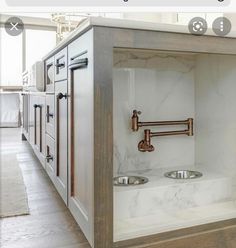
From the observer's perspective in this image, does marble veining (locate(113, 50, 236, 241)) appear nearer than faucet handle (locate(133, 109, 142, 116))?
Yes

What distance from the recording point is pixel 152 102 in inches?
65.6

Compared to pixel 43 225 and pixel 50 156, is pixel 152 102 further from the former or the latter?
pixel 43 225

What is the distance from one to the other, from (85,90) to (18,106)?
15.6 ft

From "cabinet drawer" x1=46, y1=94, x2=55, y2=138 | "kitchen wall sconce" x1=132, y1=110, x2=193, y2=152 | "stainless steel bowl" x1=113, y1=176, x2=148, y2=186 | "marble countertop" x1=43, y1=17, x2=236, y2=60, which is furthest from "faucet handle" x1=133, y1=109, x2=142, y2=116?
"marble countertop" x1=43, y1=17, x2=236, y2=60

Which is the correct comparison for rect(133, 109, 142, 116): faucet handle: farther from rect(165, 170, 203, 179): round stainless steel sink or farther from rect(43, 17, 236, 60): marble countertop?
rect(43, 17, 236, 60): marble countertop

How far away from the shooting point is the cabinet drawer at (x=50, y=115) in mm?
1741

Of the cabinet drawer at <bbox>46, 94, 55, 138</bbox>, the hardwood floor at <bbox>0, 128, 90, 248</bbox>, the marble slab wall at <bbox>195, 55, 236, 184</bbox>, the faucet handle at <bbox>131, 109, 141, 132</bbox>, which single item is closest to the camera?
the hardwood floor at <bbox>0, 128, 90, 248</bbox>

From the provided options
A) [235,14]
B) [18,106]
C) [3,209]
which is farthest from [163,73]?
[18,106]

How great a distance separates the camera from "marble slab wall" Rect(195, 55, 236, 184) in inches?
55.5

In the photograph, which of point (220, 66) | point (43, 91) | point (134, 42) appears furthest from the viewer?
point (43, 91)

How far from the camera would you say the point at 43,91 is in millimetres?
2104

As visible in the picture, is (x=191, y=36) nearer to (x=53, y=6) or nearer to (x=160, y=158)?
(x=160, y=158)

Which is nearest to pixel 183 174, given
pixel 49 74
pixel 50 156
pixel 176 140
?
pixel 176 140

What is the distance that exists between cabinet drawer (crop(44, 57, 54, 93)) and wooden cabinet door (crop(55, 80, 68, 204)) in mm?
186
